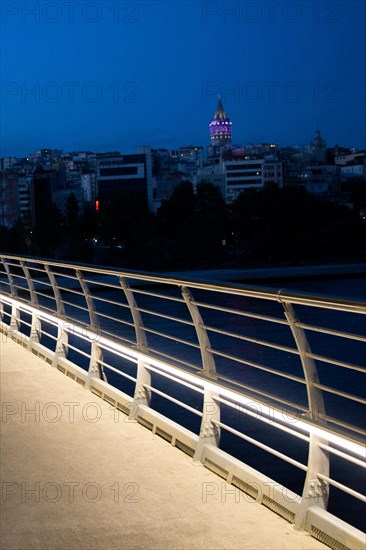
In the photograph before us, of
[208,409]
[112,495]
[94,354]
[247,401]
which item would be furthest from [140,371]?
[247,401]

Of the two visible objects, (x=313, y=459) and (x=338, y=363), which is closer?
(x=338, y=363)

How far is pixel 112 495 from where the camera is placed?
15.5 ft

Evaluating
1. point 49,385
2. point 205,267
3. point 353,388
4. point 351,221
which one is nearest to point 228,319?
point 353,388

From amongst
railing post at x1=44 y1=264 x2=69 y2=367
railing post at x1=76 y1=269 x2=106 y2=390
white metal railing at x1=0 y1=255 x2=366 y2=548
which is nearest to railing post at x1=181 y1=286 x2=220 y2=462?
white metal railing at x1=0 y1=255 x2=366 y2=548

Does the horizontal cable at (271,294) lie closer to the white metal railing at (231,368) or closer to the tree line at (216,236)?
the white metal railing at (231,368)

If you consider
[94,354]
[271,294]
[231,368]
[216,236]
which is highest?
[271,294]

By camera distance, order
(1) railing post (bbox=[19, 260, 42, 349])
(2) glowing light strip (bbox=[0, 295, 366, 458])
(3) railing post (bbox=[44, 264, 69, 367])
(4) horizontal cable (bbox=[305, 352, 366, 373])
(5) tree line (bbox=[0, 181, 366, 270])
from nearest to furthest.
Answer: (4) horizontal cable (bbox=[305, 352, 366, 373])
(2) glowing light strip (bbox=[0, 295, 366, 458])
(3) railing post (bbox=[44, 264, 69, 367])
(1) railing post (bbox=[19, 260, 42, 349])
(5) tree line (bbox=[0, 181, 366, 270])

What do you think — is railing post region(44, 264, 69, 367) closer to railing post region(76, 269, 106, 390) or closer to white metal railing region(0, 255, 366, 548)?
white metal railing region(0, 255, 366, 548)

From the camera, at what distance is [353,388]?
40.4 feet

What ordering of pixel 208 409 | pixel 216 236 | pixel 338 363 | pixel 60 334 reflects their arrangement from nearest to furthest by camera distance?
pixel 338 363, pixel 208 409, pixel 60 334, pixel 216 236

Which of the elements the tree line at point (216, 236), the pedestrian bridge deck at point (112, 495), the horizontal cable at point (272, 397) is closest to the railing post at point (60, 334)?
the pedestrian bridge deck at point (112, 495)

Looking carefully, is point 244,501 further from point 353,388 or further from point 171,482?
point 353,388

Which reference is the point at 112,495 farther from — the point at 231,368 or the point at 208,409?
the point at 231,368

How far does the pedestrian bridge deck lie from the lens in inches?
158
